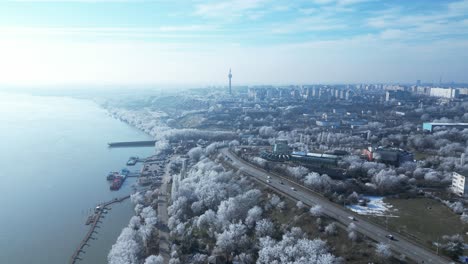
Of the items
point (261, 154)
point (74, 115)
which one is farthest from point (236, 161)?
point (74, 115)

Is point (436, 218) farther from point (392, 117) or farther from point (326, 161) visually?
point (392, 117)

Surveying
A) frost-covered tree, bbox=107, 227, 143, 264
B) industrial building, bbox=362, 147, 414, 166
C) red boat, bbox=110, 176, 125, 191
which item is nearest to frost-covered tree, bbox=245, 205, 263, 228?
frost-covered tree, bbox=107, 227, 143, 264

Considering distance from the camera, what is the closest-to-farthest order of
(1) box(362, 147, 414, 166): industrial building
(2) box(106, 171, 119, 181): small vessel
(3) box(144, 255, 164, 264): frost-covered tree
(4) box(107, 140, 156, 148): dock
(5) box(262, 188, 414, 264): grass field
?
(5) box(262, 188, 414, 264): grass field < (3) box(144, 255, 164, 264): frost-covered tree < (1) box(362, 147, 414, 166): industrial building < (2) box(106, 171, 119, 181): small vessel < (4) box(107, 140, 156, 148): dock

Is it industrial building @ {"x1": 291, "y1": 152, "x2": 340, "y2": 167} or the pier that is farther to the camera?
industrial building @ {"x1": 291, "y1": 152, "x2": 340, "y2": 167}

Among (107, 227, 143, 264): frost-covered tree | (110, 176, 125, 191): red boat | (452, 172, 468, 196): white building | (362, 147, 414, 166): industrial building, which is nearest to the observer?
(107, 227, 143, 264): frost-covered tree

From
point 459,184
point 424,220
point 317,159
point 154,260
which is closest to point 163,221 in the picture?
point 154,260

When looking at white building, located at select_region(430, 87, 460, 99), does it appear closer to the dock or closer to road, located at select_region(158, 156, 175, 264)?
the dock
